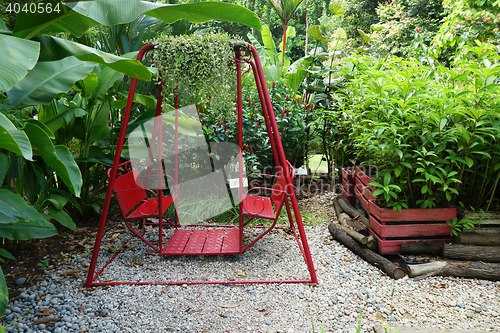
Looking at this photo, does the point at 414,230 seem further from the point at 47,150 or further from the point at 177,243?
the point at 47,150

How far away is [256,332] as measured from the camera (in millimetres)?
1965

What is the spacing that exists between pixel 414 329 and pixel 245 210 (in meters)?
1.48

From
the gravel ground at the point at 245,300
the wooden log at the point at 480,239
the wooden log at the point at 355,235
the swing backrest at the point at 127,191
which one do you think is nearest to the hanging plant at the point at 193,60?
the swing backrest at the point at 127,191

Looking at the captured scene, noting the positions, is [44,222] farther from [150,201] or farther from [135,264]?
[150,201]

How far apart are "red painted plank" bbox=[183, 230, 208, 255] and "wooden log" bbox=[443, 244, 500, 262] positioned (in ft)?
6.96

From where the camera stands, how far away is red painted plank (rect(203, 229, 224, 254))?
2.80 m

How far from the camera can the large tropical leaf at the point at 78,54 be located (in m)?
1.75

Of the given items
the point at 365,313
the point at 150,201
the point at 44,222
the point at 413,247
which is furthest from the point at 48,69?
the point at 413,247

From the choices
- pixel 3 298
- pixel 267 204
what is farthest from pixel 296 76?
pixel 3 298

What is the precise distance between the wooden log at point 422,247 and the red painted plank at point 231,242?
1463 mm

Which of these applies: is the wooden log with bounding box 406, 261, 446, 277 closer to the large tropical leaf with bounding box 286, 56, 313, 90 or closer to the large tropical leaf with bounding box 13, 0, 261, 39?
the large tropical leaf with bounding box 13, 0, 261, 39

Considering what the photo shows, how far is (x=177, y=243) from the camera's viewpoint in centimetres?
297

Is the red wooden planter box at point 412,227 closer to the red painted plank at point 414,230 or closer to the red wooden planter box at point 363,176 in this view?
the red painted plank at point 414,230

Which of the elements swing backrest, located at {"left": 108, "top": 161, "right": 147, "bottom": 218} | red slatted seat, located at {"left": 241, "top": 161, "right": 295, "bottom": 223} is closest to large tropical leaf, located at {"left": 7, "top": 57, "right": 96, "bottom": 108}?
swing backrest, located at {"left": 108, "top": 161, "right": 147, "bottom": 218}
